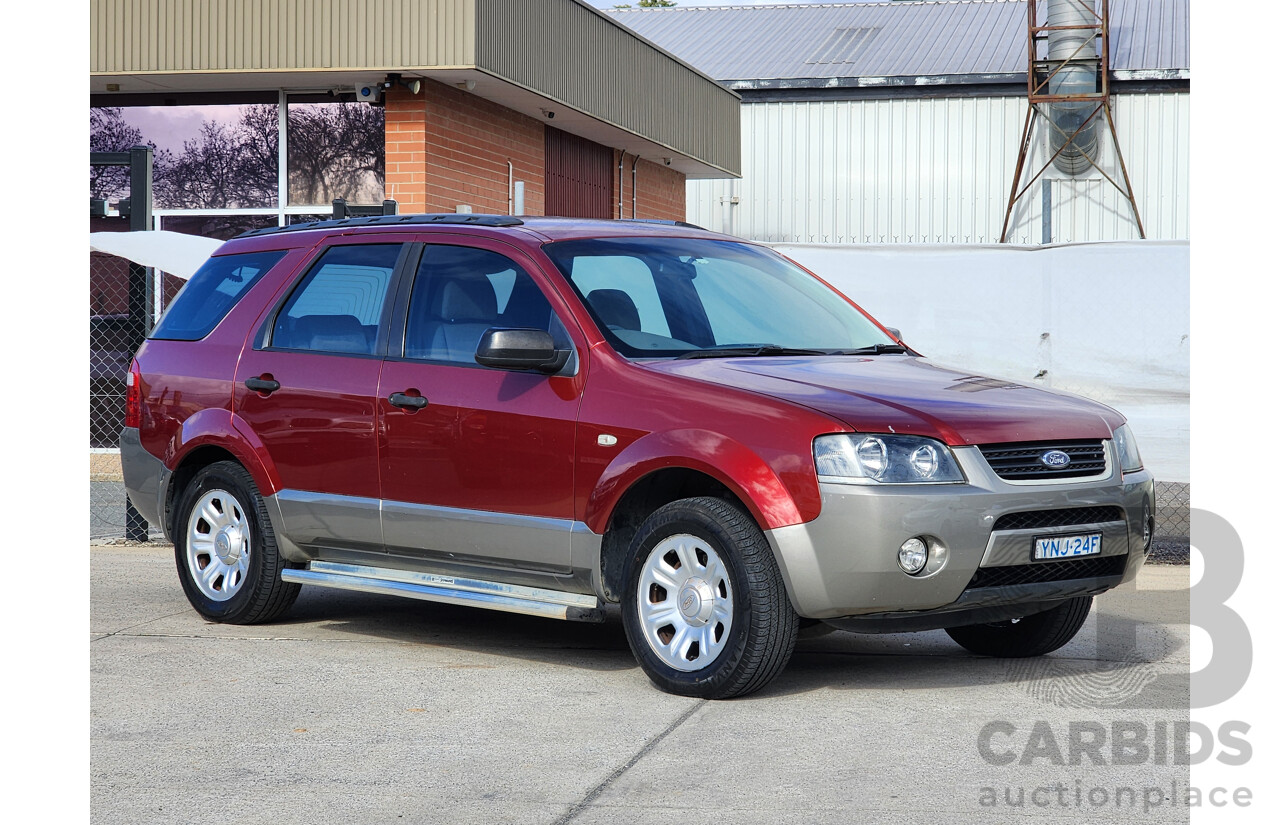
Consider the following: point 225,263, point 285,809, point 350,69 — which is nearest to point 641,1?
point 350,69

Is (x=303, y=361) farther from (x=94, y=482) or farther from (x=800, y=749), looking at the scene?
(x=94, y=482)

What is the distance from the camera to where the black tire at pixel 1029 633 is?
6.87 metres

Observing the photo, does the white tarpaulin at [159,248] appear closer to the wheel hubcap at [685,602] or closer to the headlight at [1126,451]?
the wheel hubcap at [685,602]

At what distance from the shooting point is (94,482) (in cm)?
1452

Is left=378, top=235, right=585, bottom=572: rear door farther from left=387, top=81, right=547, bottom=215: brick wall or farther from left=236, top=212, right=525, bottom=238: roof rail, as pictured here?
left=387, top=81, right=547, bottom=215: brick wall

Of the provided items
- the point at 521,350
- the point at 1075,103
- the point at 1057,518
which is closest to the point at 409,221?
the point at 521,350

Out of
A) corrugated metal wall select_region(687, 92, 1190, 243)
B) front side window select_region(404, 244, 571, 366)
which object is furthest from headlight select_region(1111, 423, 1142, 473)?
corrugated metal wall select_region(687, 92, 1190, 243)

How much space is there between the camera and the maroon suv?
5828mm

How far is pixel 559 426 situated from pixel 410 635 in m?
1.86

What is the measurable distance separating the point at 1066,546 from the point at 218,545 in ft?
14.1

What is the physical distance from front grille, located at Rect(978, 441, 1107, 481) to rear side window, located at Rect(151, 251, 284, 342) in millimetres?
4009

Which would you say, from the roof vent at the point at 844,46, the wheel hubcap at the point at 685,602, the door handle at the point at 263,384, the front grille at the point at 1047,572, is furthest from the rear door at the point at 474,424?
the roof vent at the point at 844,46

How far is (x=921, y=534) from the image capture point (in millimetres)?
5723

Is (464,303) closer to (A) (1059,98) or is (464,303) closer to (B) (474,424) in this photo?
(B) (474,424)
